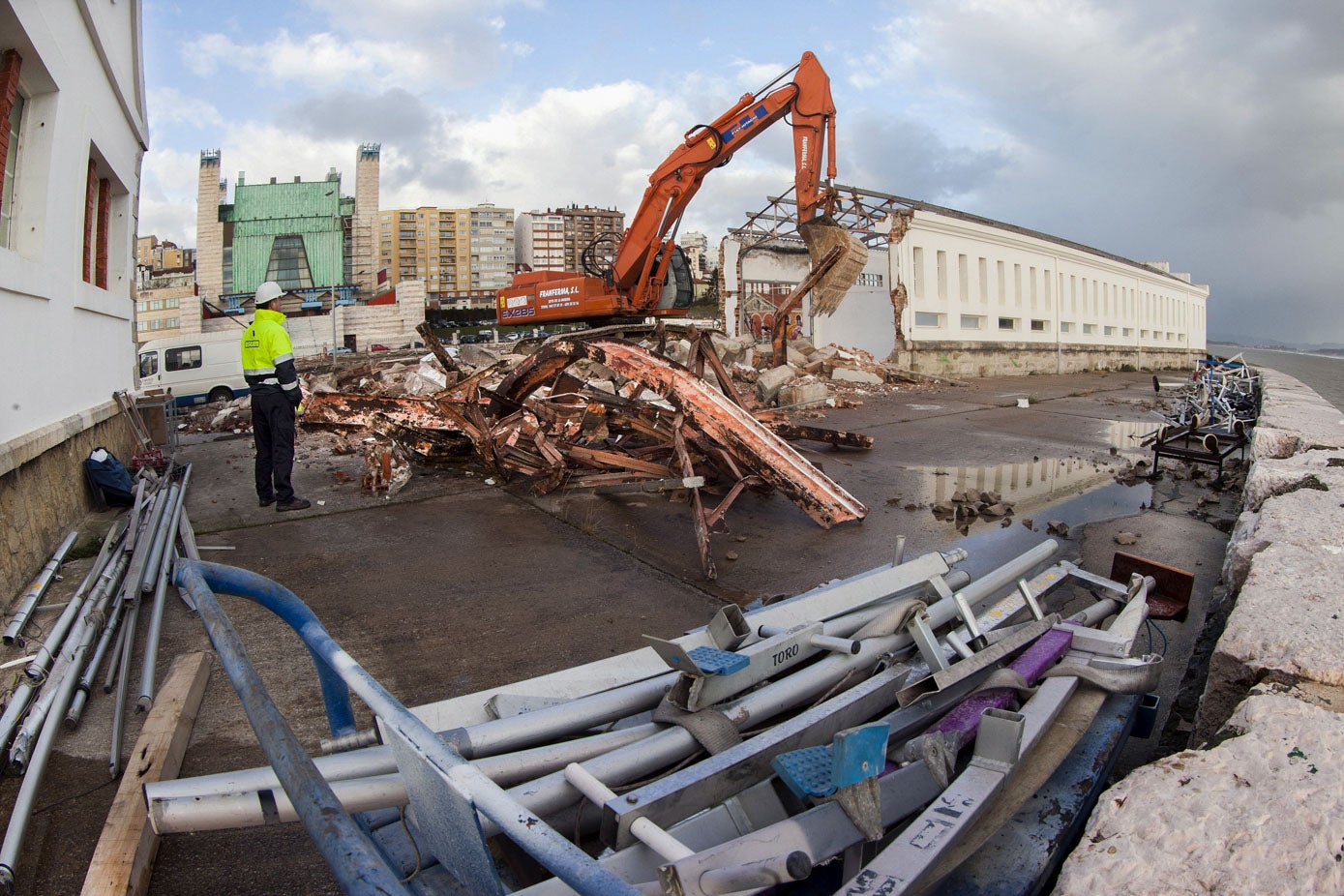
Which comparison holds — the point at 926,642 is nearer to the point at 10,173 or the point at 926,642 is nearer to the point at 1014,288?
the point at 10,173

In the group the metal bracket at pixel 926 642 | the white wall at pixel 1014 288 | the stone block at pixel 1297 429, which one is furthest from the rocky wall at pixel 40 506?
the white wall at pixel 1014 288

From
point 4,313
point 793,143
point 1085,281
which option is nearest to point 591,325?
point 793,143

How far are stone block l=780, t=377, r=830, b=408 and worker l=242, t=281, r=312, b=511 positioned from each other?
310 inches

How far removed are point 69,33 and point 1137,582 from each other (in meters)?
7.95

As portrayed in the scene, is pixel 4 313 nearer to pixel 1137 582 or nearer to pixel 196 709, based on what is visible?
pixel 196 709

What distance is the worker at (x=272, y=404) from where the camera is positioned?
614cm

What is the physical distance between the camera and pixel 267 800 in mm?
1532

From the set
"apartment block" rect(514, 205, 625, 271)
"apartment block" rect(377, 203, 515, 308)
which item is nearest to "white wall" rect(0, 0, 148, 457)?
"apartment block" rect(514, 205, 625, 271)

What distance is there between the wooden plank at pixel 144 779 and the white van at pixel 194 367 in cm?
1792

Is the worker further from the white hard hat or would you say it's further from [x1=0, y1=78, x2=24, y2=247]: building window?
[x1=0, y1=78, x2=24, y2=247]: building window

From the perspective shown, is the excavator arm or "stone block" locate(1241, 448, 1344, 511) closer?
"stone block" locate(1241, 448, 1344, 511)

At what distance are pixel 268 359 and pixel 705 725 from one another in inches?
222

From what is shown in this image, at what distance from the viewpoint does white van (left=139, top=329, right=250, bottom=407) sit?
18000 mm

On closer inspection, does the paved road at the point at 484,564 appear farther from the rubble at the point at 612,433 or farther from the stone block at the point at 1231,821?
the stone block at the point at 1231,821
